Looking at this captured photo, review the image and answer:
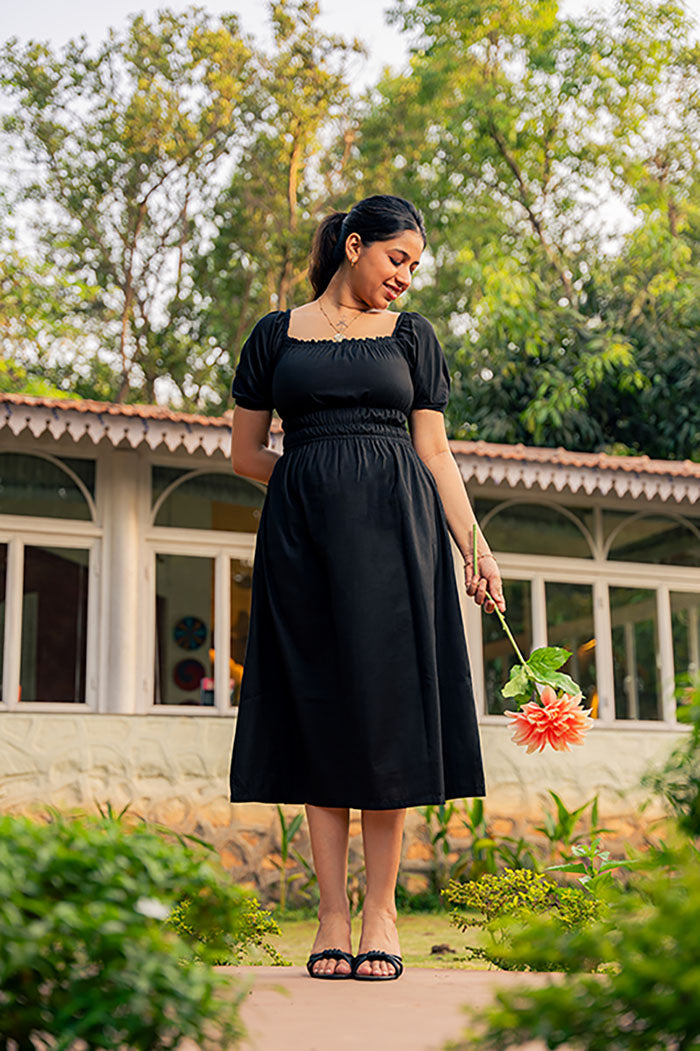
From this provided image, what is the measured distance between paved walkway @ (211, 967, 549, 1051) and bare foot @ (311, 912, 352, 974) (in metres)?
0.06

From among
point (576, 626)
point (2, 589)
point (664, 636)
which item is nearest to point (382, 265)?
point (2, 589)

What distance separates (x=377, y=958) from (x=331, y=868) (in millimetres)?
259

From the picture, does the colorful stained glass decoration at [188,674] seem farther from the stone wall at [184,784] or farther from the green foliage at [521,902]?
the green foliage at [521,902]

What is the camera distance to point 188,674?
33.0 ft

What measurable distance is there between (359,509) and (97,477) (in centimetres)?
671

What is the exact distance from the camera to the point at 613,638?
1046 centimetres

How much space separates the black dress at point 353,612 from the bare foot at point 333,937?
0.27 m

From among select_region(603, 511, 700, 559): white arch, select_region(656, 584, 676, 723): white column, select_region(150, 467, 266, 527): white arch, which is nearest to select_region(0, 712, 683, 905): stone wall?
select_region(150, 467, 266, 527): white arch

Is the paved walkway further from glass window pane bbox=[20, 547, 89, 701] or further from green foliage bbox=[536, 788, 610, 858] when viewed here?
glass window pane bbox=[20, 547, 89, 701]

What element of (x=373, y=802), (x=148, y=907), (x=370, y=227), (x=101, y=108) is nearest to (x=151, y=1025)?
(x=148, y=907)

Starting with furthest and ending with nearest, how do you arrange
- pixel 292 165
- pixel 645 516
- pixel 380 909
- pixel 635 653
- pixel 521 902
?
pixel 292 165, pixel 645 516, pixel 635 653, pixel 521 902, pixel 380 909

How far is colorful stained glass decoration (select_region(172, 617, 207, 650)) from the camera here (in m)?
10.1

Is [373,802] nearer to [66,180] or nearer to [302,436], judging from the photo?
[302,436]

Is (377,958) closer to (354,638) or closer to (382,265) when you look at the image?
(354,638)
